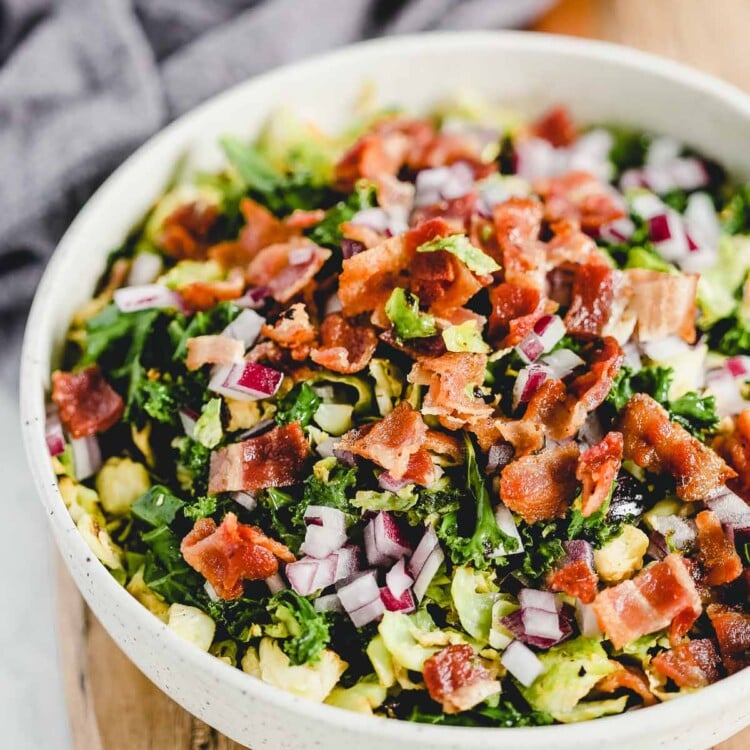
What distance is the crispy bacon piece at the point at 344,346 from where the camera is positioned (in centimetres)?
250

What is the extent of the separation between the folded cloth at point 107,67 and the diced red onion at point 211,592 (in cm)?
158

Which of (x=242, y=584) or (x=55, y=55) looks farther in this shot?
(x=55, y=55)

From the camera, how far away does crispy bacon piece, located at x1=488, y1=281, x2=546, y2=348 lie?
2506 mm

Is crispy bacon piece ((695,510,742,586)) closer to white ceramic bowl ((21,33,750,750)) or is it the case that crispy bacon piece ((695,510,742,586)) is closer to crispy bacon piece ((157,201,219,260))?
white ceramic bowl ((21,33,750,750))

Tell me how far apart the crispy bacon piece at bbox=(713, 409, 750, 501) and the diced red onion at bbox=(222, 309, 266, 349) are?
125 cm

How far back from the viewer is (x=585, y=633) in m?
2.27

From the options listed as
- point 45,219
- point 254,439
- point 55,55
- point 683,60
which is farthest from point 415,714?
point 683,60

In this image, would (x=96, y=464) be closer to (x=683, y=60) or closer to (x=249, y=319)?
(x=249, y=319)

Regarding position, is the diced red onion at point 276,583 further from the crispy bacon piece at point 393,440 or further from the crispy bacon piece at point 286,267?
the crispy bacon piece at point 286,267

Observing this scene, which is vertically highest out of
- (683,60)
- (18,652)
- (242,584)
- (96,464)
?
(683,60)

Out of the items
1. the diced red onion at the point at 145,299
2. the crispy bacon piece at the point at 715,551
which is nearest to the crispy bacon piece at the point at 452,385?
the crispy bacon piece at the point at 715,551

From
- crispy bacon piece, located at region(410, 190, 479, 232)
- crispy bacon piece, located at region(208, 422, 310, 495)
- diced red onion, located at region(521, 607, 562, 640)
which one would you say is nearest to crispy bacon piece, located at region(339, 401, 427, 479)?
crispy bacon piece, located at region(208, 422, 310, 495)

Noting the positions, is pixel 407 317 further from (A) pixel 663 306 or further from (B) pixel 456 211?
(A) pixel 663 306

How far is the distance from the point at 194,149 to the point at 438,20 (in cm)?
131
